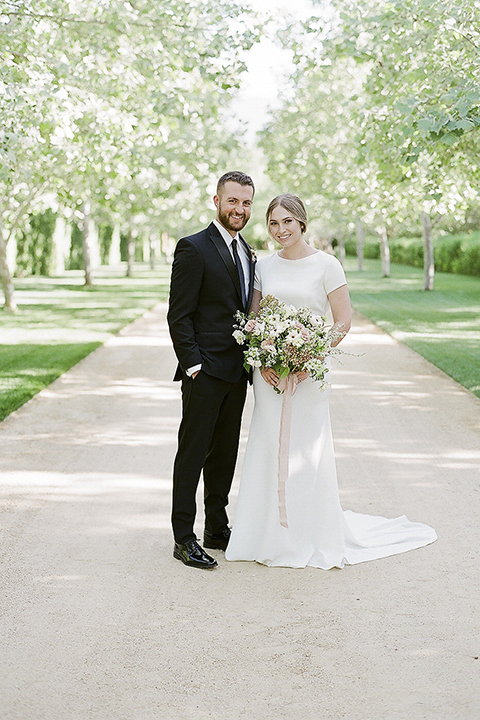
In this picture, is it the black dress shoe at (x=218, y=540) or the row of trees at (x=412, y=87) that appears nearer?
the black dress shoe at (x=218, y=540)

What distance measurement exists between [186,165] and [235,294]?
14746mm

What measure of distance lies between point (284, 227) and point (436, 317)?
16.6 metres

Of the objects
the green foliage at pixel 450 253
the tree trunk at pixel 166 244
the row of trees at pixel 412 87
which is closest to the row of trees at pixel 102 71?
the row of trees at pixel 412 87

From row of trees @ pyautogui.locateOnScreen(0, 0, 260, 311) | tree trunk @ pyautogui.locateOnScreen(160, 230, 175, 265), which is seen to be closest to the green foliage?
tree trunk @ pyautogui.locateOnScreen(160, 230, 175, 265)

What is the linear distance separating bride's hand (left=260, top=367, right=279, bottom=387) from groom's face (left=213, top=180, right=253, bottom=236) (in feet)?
2.91

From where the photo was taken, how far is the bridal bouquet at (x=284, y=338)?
482 cm

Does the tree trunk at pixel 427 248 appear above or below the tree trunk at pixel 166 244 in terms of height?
below

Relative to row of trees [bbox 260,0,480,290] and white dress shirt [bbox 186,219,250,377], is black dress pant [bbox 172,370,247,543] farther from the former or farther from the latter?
row of trees [bbox 260,0,480,290]

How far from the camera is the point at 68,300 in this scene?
25.8 meters

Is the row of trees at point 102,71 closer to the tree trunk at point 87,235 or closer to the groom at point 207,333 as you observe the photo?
the groom at point 207,333

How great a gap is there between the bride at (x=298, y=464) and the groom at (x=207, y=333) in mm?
183

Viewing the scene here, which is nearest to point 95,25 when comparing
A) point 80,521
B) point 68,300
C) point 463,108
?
point 463,108

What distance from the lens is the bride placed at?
5098mm

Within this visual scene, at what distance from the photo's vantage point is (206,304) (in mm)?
5000
